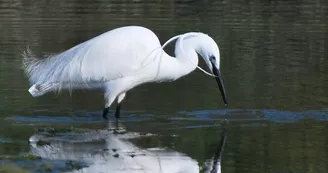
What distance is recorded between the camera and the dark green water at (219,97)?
8898mm

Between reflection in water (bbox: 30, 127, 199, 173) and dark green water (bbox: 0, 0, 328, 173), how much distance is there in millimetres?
142

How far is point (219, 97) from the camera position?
1189 cm

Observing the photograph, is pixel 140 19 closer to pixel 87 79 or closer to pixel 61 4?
pixel 61 4

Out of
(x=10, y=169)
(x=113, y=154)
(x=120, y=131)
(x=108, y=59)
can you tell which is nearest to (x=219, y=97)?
(x=108, y=59)

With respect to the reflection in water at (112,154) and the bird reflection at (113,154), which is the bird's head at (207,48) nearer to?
the bird reflection at (113,154)

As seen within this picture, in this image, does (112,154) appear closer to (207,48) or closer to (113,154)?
(113,154)

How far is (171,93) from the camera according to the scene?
12.3 meters

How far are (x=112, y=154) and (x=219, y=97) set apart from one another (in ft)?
12.1

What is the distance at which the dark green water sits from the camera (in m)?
8.90

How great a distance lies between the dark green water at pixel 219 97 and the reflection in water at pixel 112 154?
0.47 ft

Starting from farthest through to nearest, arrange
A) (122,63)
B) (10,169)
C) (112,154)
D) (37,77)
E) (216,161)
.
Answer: (37,77)
(122,63)
(112,154)
(216,161)
(10,169)

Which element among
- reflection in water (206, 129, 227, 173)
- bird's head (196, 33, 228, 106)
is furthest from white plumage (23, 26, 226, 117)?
reflection in water (206, 129, 227, 173)

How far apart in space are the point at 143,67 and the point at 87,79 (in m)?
0.68

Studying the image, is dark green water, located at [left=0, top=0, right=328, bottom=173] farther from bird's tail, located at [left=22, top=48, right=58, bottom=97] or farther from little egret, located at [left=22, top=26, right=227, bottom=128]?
little egret, located at [left=22, top=26, right=227, bottom=128]
